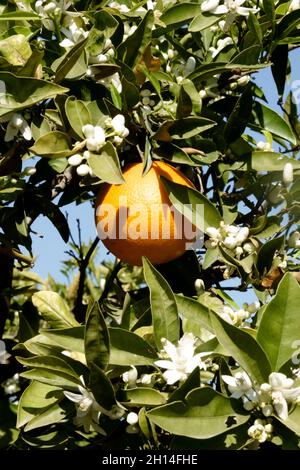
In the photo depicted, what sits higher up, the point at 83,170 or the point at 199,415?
the point at 83,170

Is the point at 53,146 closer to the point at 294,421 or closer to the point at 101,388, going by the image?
the point at 101,388

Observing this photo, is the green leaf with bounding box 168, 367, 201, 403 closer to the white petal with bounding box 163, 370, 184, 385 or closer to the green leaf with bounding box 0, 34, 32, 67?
the white petal with bounding box 163, 370, 184, 385

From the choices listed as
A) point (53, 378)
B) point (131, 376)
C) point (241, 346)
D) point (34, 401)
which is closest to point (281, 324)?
point (241, 346)

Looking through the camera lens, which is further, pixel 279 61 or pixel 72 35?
pixel 279 61

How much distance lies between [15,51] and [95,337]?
0.57 m

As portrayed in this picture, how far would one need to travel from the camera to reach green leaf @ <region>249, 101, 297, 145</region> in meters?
1.78

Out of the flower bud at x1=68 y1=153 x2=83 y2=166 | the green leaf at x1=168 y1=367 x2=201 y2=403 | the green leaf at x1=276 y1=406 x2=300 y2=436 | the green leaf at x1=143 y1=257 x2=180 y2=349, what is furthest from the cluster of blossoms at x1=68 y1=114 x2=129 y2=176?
the green leaf at x1=276 y1=406 x2=300 y2=436

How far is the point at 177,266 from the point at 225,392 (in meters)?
0.45

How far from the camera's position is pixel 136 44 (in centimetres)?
156

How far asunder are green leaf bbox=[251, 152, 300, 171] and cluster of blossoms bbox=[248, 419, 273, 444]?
0.55m

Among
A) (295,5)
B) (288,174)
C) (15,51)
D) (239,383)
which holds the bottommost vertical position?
(239,383)

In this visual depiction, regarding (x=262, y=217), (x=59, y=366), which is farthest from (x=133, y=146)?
(x=59, y=366)

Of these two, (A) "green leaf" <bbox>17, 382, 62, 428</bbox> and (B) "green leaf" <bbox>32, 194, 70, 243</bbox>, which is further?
(B) "green leaf" <bbox>32, 194, 70, 243</bbox>
